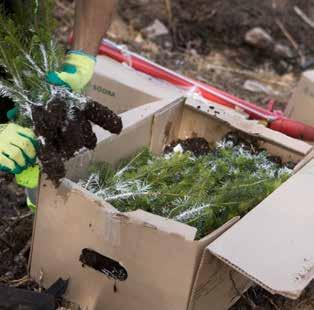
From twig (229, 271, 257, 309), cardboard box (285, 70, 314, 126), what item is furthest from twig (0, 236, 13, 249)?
cardboard box (285, 70, 314, 126)

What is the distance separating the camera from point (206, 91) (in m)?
2.63

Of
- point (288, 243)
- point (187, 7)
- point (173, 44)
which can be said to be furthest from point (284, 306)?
point (187, 7)

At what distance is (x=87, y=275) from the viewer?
1.84 m

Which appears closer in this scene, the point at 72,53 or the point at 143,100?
the point at 72,53

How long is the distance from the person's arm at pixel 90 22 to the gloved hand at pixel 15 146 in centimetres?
54

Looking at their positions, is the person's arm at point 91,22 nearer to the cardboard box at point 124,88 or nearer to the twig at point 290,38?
the cardboard box at point 124,88

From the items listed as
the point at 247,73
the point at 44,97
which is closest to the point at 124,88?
the point at 44,97

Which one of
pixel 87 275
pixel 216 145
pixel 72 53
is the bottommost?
pixel 87 275

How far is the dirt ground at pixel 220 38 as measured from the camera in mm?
3723

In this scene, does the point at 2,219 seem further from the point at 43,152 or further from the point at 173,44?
the point at 173,44

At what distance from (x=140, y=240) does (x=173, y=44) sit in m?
2.45

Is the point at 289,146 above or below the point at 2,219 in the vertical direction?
above

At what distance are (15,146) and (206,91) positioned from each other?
3.83 feet

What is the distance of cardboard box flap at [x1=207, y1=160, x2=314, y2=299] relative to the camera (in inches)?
59.7
